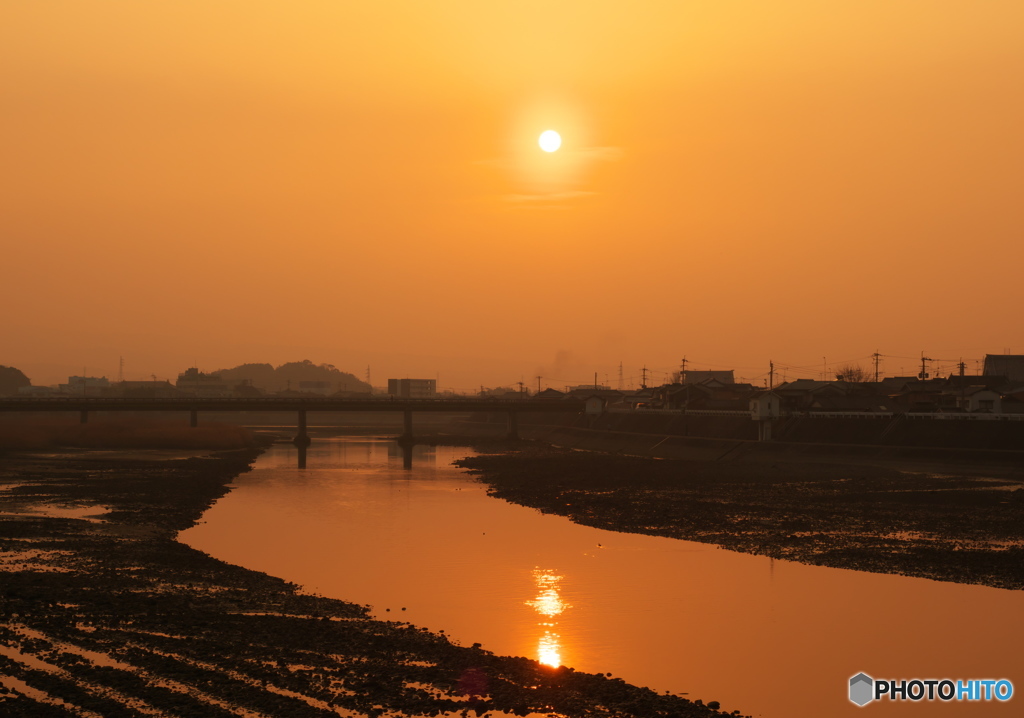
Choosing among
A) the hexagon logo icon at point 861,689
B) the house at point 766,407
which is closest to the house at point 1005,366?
the house at point 766,407

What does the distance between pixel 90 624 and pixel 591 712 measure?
462 inches

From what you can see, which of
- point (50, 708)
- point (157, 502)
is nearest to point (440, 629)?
point (50, 708)

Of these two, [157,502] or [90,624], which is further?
[157,502]

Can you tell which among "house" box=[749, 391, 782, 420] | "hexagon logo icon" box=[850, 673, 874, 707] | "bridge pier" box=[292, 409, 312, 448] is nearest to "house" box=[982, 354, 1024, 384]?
"house" box=[749, 391, 782, 420]

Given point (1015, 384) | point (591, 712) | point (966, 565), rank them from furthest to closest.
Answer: point (1015, 384) < point (966, 565) < point (591, 712)

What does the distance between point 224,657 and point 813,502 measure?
125 feet

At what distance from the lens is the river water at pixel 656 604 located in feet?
63.3

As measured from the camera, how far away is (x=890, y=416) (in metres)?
79.2

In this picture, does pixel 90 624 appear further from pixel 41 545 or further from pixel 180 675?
pixel 41 545

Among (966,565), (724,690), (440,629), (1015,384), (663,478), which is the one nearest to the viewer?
(724,690)

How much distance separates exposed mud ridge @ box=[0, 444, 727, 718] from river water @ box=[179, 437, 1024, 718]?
1754 mm

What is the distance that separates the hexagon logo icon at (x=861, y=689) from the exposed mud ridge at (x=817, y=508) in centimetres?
1124

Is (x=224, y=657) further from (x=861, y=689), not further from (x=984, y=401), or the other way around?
(x=984, y=401)

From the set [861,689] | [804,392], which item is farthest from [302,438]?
[861,689]
